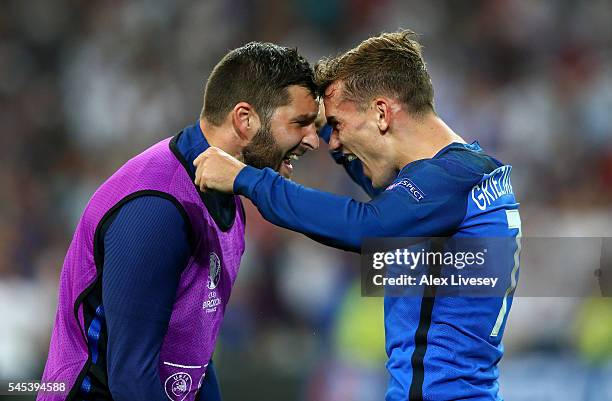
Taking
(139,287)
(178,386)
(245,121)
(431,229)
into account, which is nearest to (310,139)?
(245,121)

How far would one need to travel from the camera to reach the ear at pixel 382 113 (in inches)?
129

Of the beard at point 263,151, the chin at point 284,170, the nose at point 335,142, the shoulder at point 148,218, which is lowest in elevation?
the shoulder at point 148,218

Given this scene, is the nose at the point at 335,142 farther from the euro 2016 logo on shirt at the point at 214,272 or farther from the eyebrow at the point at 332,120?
the euro 2016 logo on shirt at the point at 214,272

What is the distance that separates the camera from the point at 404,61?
10.8 ft

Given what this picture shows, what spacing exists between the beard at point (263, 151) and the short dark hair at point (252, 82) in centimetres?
5

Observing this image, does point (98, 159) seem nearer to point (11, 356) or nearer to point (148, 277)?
point (11, 356)

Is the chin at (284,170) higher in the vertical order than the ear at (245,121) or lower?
lower

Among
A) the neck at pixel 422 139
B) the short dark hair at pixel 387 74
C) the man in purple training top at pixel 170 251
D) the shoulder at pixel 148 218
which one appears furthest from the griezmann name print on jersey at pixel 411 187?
the shoulder at pixel 148 218

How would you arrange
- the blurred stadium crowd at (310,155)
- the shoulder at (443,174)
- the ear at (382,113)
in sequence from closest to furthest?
the shoulder at (443,174) → the ear at (382,113) → the blurred stadium crowd at (310,155)

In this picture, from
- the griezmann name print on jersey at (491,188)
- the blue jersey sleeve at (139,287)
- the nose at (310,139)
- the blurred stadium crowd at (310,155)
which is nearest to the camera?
the blue jersey sleeve at (139,287)

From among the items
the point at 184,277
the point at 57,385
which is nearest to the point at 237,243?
→ the point at 184,277

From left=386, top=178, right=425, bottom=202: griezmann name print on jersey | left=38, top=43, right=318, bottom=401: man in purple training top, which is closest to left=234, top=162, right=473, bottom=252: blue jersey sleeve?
left=386, top=178, right=425, bottom=202: griezmann name print on jersey

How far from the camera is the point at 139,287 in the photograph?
9.55ft

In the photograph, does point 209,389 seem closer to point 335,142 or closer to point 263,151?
point 263,151
